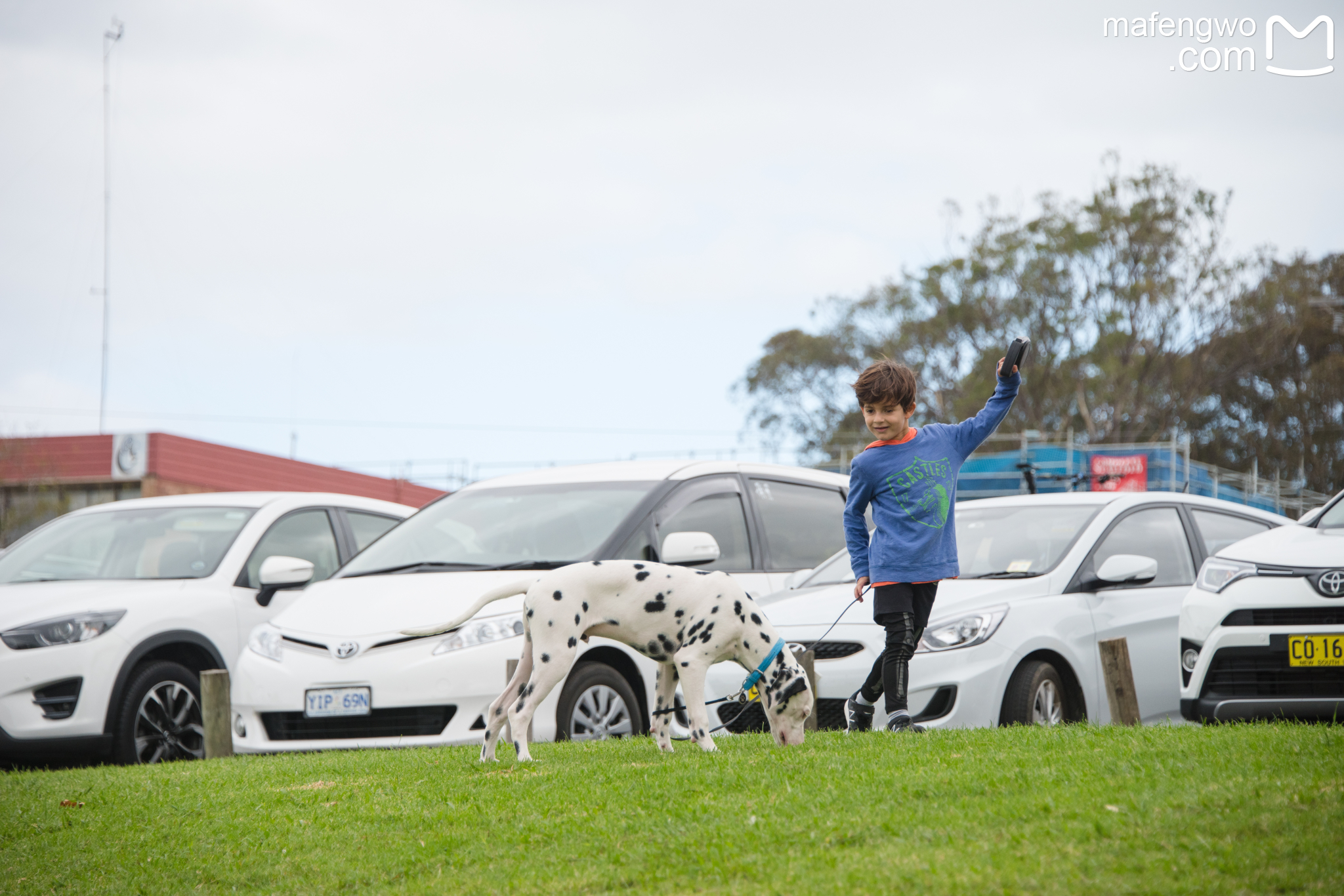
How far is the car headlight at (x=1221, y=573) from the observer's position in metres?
6.37

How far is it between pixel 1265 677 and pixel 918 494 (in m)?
1.92

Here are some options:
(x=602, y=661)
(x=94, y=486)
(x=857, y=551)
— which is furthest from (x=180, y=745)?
(x=94, y=486)

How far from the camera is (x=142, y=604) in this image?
27.5 feet

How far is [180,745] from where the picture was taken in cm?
836

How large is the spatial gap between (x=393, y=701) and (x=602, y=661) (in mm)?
1140

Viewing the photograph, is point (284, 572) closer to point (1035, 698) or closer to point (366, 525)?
point (366, 525)

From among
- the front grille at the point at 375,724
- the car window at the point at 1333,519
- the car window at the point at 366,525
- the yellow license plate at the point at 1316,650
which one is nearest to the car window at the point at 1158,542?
the car window at the point at 1333,519

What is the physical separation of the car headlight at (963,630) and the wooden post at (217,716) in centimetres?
394

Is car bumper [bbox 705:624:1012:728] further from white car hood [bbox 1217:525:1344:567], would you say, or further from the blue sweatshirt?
white car hood [bbox 1217:525:1344:567]

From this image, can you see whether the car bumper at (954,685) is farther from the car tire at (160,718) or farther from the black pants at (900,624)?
the car tire at (160,718)

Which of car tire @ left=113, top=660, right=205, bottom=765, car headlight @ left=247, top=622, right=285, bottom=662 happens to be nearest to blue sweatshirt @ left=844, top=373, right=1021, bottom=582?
car headlight @ left=247, top=622, right=285, bottom=662

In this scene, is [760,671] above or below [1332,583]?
below

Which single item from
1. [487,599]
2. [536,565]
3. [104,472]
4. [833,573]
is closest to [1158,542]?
[833,573]

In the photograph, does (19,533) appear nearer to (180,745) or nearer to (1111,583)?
(180,745)
